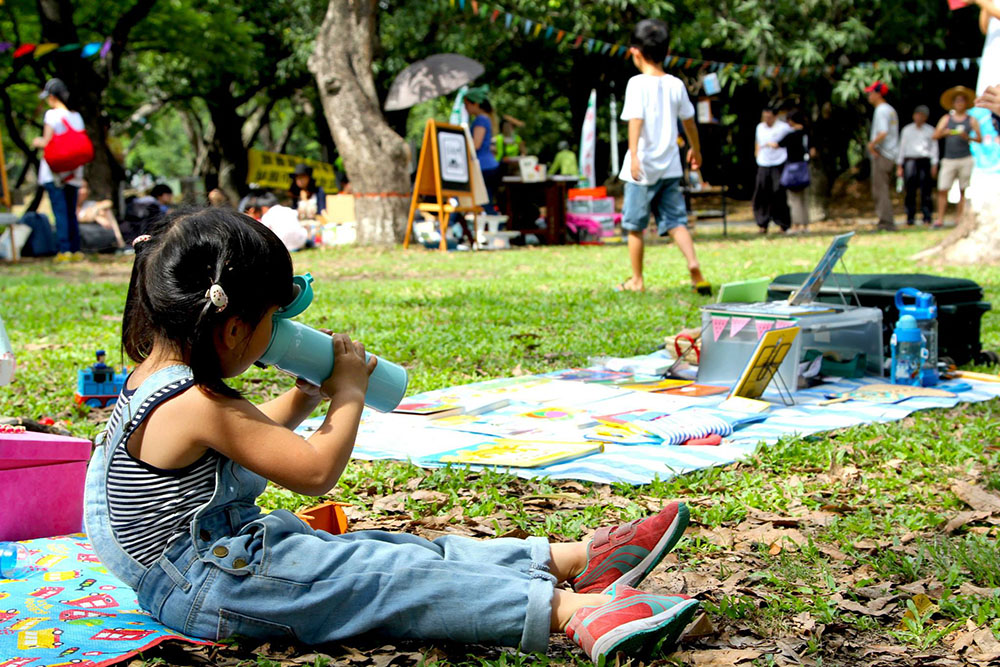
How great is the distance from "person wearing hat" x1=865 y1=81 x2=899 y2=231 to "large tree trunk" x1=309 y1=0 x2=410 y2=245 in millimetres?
7353

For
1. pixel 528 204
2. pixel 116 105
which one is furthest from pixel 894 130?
pixel 116 105

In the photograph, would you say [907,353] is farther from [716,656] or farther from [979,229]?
[979,229]

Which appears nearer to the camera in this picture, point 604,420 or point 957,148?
point 604,420

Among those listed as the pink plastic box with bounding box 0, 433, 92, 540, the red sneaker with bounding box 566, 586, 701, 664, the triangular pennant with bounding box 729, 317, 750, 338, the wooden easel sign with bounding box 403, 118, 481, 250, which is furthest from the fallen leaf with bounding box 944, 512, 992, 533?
the wooden easel sign with bounding box 403, 118, 481, 250

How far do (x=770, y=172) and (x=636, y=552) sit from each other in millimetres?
13755

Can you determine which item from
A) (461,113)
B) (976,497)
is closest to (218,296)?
(976,497)

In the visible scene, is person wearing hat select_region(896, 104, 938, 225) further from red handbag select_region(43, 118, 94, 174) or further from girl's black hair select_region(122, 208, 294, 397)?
girl's black hair select_region(122, 208, 294, 397)

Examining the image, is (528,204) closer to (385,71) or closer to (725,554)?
(385,71)

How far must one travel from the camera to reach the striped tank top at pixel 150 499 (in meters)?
2.05

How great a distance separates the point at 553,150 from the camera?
3105cm

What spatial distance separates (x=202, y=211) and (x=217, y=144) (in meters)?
27.8

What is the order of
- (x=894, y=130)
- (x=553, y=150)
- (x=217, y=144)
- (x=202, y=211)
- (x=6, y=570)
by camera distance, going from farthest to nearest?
(x=553, y=150)
(x=217, y=144)
(x=894, y=130)
(x=6, y=570)
(x=202, y=211)

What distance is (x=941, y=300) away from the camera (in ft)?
16.2

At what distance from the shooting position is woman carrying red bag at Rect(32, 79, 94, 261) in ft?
37.5
